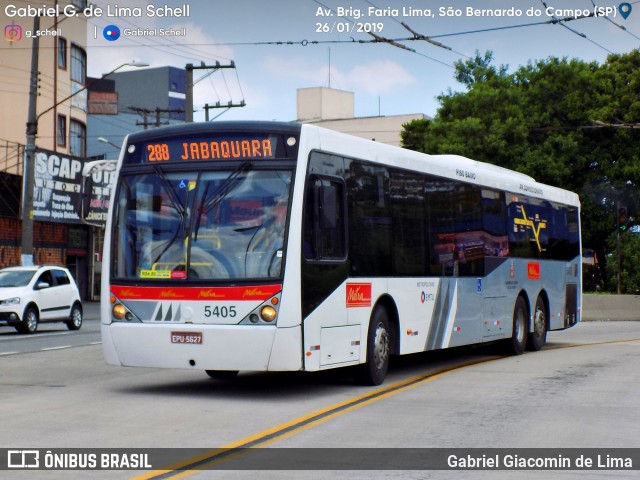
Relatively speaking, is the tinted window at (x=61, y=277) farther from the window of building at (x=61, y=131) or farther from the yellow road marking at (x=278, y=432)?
the window of building at (x=61, y=131)

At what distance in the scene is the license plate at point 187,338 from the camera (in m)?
12.5

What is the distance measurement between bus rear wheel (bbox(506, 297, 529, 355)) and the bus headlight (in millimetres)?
8680

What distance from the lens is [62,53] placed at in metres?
53.3

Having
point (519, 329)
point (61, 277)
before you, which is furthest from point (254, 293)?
point (61, 277)

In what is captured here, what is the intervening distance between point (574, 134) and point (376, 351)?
35315 mm

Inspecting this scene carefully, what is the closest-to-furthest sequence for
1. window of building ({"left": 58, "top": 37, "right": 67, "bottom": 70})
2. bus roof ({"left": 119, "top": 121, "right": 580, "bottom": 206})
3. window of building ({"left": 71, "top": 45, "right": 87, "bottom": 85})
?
bus roof ({"left": 119, "top": 121, "right": 580, "bottom": 206}), window of building ({"left": 58, "top": 37, "right": 67, "bottom": 70}), window of building ({"left": 71, "top": 45, "right": 87, "bottom": 85})

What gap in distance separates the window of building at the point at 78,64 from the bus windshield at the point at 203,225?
141 ft

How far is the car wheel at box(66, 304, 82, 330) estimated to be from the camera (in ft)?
100

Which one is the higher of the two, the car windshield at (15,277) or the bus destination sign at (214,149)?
the bus destination sign at (214,149)

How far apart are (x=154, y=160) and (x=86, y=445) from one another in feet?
15.4

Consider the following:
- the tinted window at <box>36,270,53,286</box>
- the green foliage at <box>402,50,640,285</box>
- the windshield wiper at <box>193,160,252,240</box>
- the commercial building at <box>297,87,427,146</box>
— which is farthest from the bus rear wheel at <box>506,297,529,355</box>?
the commercial building at <box>297,87,427,146</box>

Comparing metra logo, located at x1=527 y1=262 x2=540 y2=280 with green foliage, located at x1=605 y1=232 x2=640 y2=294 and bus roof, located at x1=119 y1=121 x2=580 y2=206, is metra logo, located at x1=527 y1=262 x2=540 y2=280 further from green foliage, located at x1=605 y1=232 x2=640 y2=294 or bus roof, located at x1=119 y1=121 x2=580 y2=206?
green foliage, located at x1=605 y1=232 x2=640 y2=294

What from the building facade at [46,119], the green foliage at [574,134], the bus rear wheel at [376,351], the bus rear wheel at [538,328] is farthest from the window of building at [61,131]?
the bus rear wheel at [376,351]
